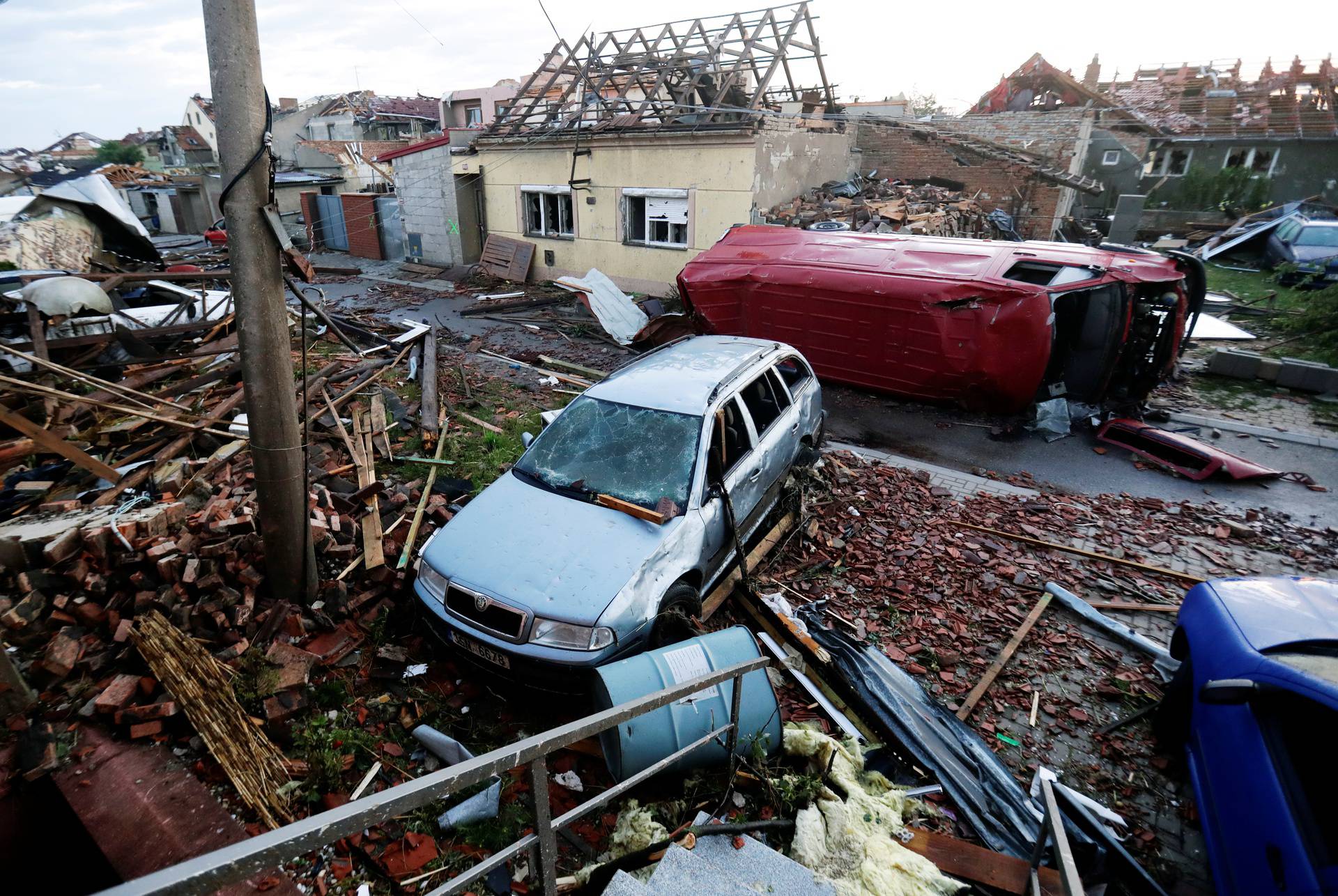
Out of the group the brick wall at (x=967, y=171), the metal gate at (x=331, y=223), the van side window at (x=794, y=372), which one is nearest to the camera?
the van side window at (x=794, y=372)

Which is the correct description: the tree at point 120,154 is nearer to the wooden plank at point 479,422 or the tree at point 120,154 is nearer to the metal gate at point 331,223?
the metal gate at point 331,223

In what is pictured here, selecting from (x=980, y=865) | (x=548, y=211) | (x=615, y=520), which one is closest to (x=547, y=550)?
(x=615, y=520)

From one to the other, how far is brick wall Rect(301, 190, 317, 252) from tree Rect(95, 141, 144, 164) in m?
32.7

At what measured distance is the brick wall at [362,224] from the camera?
2178cm

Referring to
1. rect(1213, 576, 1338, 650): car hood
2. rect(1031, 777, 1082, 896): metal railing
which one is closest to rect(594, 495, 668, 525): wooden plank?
rect(1031, 777, 1082, 896): metal railing

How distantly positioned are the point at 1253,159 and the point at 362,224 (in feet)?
115

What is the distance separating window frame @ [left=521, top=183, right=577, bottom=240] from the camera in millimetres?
16609

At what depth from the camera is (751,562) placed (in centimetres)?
538

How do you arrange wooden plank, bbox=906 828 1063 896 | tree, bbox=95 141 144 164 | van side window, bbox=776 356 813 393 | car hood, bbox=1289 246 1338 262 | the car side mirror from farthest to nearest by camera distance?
tree, bbox=95 141 144 164 → car hood, bbox=1289 246 1338 262 → van side window, bbox=776 356 813 393 → the car side mirror → wooden plank, bbox=906 828 1063 896

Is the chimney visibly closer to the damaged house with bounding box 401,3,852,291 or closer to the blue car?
the damaged house with bounding box 401,3,852,291

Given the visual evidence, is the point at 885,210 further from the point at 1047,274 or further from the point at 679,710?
the point at 679,710

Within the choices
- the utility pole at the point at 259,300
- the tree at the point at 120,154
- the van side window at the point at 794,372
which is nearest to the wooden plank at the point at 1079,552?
the van side window at the point at 794,372

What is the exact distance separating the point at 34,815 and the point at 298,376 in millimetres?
6289

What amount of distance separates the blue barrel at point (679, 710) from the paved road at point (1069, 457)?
5.46 metres
